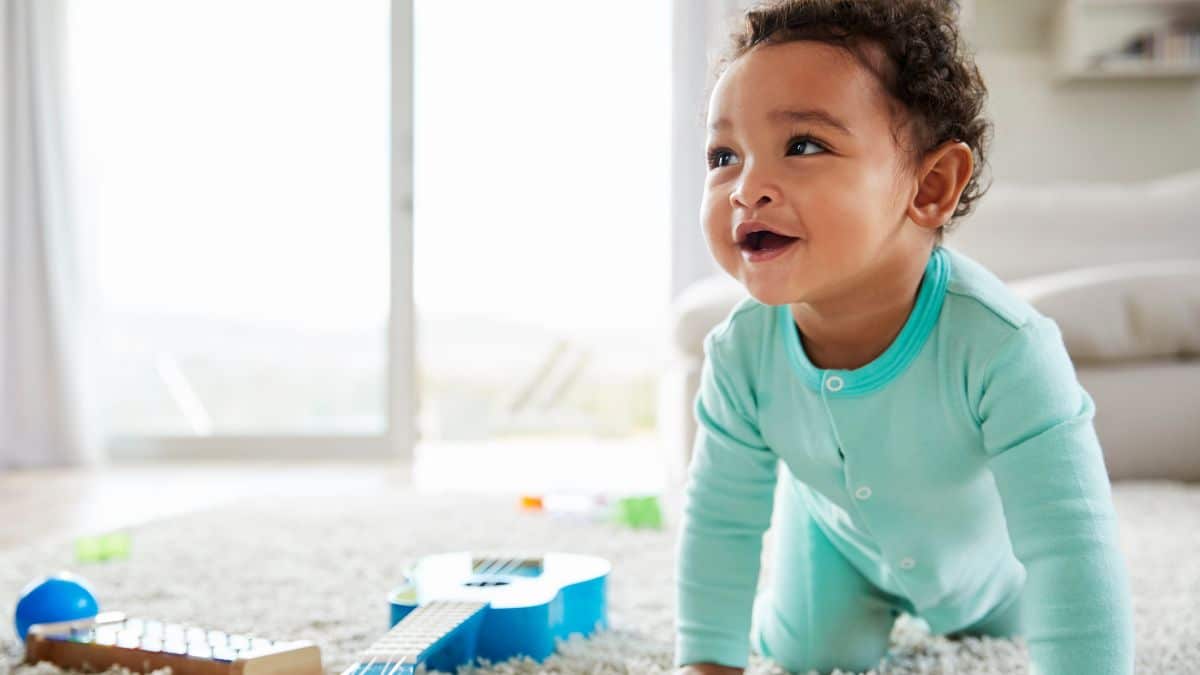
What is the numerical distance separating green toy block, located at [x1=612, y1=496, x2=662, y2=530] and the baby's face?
39.6 inches

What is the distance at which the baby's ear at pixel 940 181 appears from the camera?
0.84 metres

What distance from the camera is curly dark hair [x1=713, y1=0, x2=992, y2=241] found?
810mm

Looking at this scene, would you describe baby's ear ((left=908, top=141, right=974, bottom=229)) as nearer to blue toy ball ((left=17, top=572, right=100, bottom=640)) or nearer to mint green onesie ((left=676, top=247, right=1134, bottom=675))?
mint green onesie ((left=676, top=247, right=1134, bottom=675))

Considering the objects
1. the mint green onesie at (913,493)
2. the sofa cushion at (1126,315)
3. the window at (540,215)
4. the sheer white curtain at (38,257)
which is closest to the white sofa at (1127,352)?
the sofa cushion at (1126,315)

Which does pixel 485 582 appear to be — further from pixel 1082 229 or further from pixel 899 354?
pixel 1082 229

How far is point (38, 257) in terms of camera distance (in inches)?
127

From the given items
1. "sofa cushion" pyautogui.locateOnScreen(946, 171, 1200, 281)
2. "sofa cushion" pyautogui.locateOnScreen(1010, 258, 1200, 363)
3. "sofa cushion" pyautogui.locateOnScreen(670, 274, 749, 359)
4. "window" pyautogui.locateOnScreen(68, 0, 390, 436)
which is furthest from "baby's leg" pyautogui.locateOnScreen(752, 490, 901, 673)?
"window" pyautogui.locateOnScreen(68, 0, 390, 436)

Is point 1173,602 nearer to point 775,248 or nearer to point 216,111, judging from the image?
point 775,248

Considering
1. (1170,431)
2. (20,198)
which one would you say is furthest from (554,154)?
(1170,431)

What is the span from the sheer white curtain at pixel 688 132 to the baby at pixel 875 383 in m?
2.27

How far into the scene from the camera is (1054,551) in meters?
0.74

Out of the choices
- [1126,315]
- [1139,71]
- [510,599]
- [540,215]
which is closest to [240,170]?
[540,215]

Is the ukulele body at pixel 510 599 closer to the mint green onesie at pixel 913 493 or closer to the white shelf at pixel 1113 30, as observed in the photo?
the mint green onesie at pixel 913 493

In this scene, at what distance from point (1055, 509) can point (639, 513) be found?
3.49 ft
